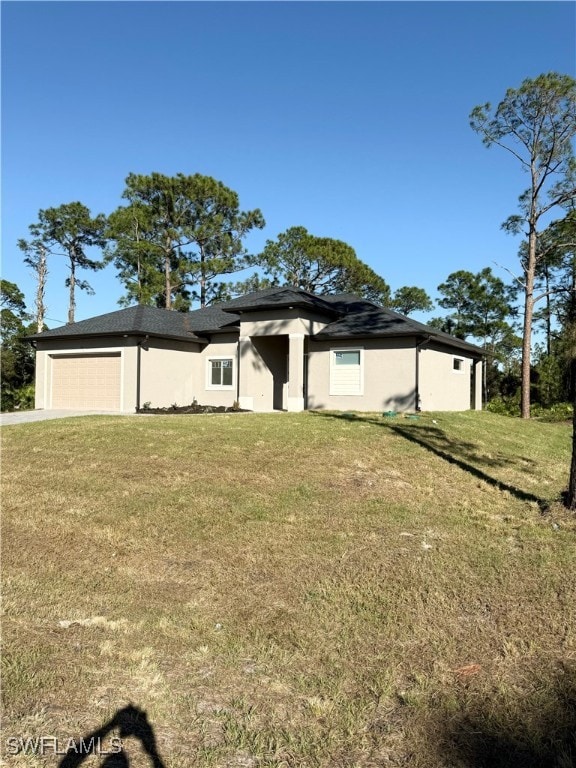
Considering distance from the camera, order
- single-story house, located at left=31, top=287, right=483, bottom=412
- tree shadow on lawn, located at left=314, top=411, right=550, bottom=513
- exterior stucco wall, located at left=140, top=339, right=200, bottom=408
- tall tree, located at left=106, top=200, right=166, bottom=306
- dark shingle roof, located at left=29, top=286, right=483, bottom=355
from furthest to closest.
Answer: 1. tall tree, located at left=106, top=200, right=166, bottom=306
2. exterior stucco wall, located at left=140, top=339, right=200, bottom=408
3. dark shingle roof, located at left=29, top=286, right=483, bottom=355
4. single-story house, located at left=31, top=287, right=483, bottom=412
5. tree shadow on lawn, located at left=314, top=411, right=550, bottom=513

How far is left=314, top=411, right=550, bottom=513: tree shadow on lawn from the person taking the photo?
28.6 ft

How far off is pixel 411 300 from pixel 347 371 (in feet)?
101

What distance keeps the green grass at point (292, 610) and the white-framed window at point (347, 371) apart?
9.29m

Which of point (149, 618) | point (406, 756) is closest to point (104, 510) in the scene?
point (149, 618)

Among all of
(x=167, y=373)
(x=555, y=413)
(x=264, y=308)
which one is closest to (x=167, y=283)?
(x=167, y=373)

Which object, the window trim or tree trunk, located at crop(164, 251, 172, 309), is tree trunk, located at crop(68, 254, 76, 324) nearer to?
tree trunk, located at crop(164, 251, 172, 309)

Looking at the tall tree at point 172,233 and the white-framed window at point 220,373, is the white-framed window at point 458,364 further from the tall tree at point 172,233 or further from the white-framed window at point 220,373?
the tall tree at point 172,233

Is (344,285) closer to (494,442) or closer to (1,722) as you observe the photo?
(494,442)

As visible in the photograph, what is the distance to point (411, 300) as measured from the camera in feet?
156

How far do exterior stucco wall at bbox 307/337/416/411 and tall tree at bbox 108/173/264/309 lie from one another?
67.3ft

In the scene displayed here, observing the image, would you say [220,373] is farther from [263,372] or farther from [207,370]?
[263,372]

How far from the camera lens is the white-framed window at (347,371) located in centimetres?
1852

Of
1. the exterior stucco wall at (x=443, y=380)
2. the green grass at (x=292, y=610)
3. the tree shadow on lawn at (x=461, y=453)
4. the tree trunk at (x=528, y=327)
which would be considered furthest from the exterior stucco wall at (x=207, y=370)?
the tree trunk at (x=528, y=327)

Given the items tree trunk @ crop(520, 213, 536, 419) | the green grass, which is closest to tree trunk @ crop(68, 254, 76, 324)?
tree trunk @ crop(520, 213, 536, 419)
